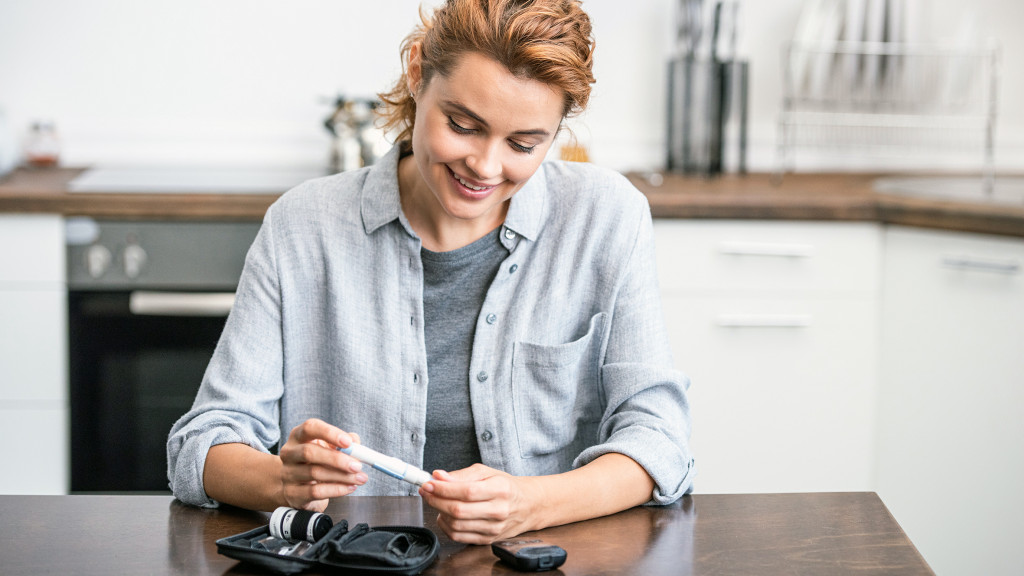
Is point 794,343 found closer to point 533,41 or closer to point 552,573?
point 533,41

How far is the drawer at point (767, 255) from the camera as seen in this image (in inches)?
88.7

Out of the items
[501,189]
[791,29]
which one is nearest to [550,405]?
[501,189]

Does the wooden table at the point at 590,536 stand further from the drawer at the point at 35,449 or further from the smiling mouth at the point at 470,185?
the drawer at the point at 35,449

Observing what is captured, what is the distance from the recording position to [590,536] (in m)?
1.00

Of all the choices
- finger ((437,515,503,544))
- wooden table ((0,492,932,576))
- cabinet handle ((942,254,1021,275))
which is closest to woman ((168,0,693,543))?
wooden table ((0,492,932,576))

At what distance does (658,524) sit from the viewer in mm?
1034

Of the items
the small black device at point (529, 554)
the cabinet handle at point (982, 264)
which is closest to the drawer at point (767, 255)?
the cabinet handle at point (982, 264)

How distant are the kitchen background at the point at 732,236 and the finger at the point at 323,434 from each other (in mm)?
1178

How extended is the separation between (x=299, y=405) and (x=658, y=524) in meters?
0.55

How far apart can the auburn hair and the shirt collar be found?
17cm

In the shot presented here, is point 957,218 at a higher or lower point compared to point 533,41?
lower

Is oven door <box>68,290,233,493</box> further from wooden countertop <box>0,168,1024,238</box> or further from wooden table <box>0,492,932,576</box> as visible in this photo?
wooden table <box>0,492,932,576</box>

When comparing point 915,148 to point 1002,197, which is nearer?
point 1002,197

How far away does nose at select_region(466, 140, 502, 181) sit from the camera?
1.20 meters
